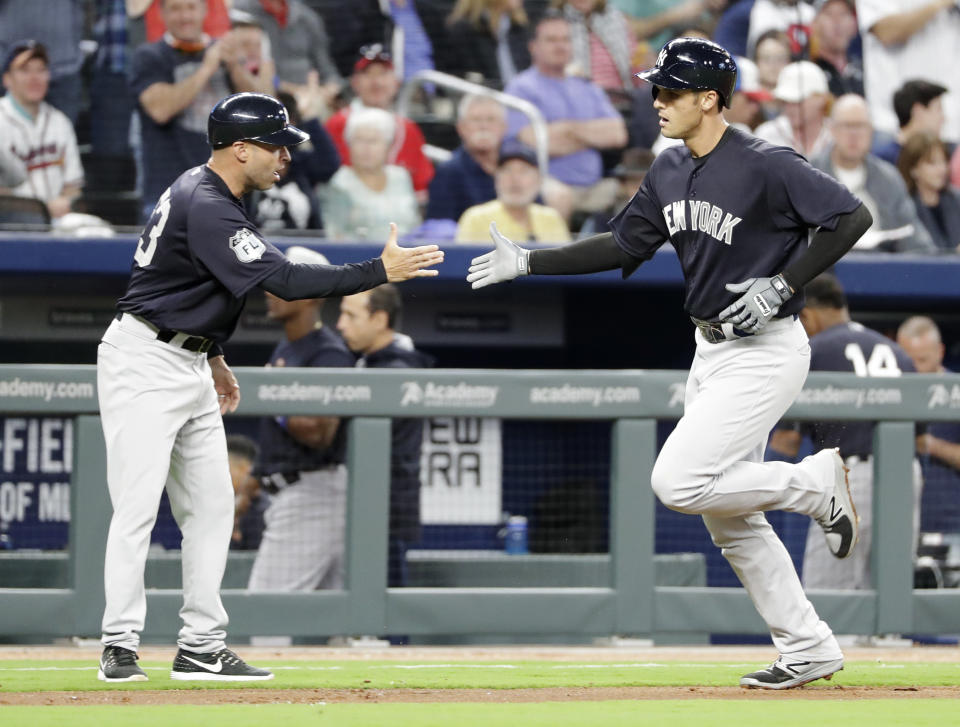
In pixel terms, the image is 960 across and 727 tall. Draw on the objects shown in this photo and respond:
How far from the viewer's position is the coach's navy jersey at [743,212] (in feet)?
13.7

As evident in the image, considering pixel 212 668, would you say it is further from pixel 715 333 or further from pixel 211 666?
pixel 715 333

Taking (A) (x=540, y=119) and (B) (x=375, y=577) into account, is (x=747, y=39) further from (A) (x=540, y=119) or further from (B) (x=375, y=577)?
(B) (x=375, y=577)

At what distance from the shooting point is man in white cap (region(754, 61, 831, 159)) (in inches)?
369

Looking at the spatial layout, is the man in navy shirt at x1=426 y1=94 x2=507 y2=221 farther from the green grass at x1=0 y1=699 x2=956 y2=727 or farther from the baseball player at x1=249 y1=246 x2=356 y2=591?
the green grass at x1=0 y1=699 x2=956 y2=727

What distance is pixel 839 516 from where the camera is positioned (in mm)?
4500

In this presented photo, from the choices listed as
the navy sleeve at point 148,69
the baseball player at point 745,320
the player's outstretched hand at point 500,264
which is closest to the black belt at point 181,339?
the player's outstretched hand at point 500,264

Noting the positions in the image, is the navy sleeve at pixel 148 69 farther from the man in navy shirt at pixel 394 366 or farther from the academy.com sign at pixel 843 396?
the academy.com sign at pixel 843 396

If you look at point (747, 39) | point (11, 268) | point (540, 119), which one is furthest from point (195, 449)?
point (747, 39)

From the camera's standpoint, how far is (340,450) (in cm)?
626

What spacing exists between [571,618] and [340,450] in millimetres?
1203

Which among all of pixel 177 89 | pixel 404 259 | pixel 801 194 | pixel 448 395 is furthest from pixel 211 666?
pixel 177 89

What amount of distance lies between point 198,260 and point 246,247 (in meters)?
0.18

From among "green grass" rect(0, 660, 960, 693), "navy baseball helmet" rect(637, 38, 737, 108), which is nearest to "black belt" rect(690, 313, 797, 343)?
"navy baseball helmet" rect(637, 38, 737, 108)

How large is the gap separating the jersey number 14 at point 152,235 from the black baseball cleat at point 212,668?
1226 millimetres
